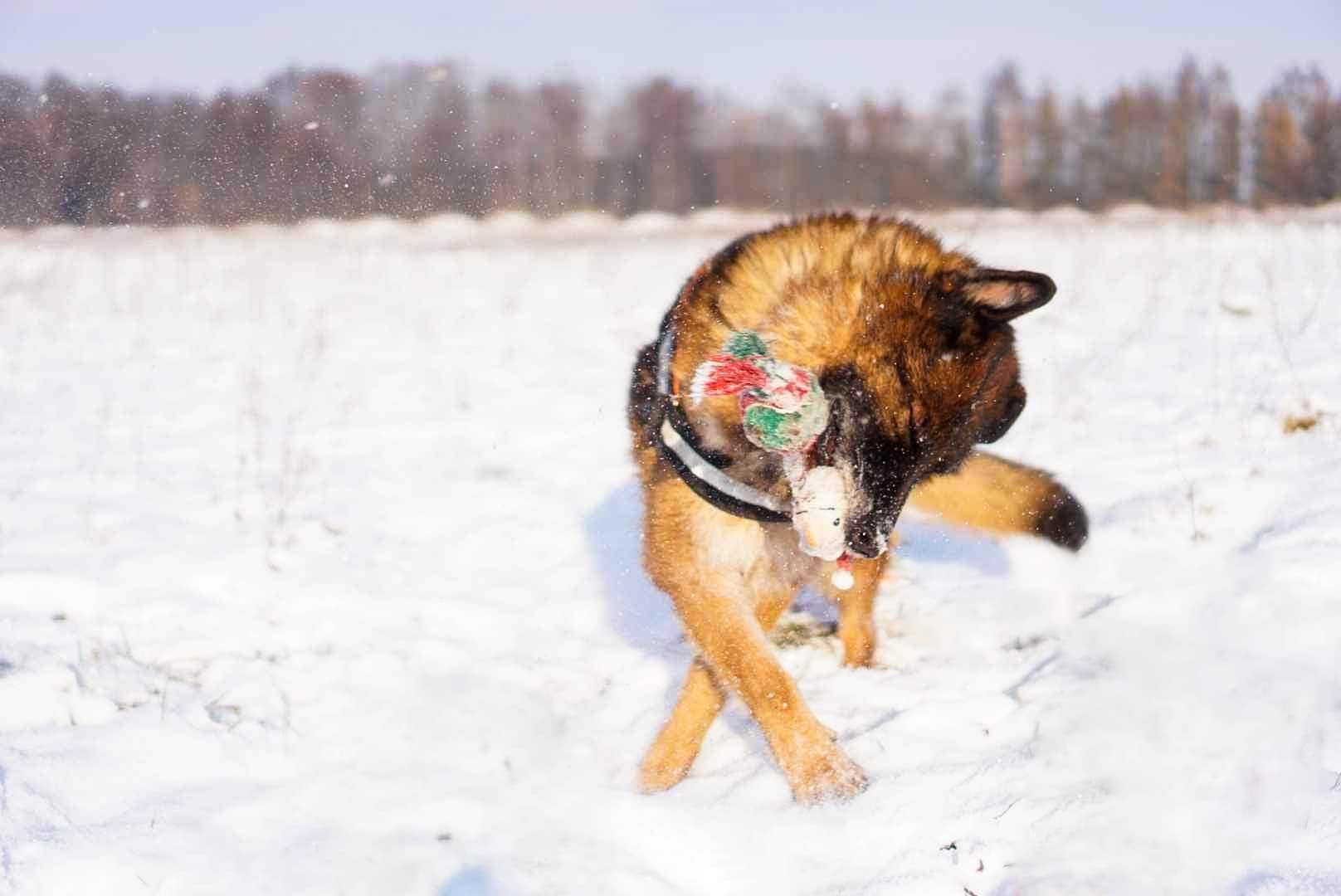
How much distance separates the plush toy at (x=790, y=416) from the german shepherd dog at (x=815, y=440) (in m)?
0.04

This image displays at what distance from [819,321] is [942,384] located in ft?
1.08

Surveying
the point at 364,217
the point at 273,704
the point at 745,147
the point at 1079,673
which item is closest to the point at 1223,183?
the point at 745,147

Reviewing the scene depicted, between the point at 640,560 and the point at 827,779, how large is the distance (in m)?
1.32

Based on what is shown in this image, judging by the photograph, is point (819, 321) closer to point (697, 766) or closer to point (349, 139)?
point (697, 766)

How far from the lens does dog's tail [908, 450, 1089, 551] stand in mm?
3074

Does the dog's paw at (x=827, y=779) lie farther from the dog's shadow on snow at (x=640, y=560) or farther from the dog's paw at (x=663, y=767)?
the dog's shadow on snow at (x=640, y=560)

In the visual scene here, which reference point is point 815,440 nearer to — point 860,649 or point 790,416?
point 790,416

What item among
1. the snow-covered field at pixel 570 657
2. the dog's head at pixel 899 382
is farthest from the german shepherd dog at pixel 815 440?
the snow-covered field at pixel 570 657

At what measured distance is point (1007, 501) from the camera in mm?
3170

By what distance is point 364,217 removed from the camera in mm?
18016

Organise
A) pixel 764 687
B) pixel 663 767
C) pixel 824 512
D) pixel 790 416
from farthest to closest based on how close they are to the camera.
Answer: pixel 663 767, pixel 764 687, pixel 824 512, pixel 790 416

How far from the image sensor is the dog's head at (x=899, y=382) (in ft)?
7.58

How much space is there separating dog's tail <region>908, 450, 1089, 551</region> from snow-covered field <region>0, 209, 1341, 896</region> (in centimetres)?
32

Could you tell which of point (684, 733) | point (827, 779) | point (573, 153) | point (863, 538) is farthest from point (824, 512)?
point (573, 153)
